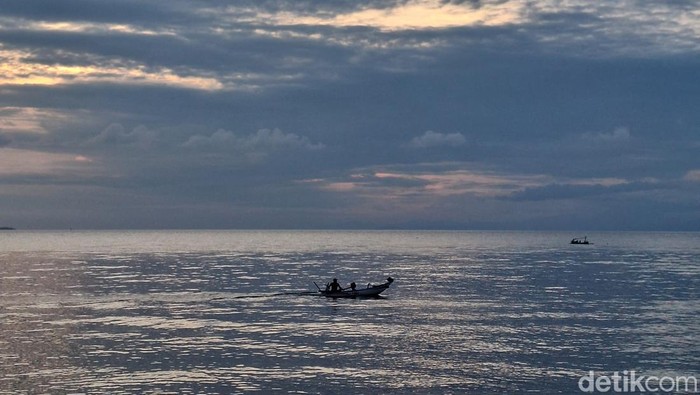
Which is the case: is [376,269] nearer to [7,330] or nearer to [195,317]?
[195,317]

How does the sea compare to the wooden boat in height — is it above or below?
below

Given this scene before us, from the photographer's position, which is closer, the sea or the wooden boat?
the sea

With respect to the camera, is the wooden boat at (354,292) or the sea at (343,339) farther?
the wooden boat at (354,292)

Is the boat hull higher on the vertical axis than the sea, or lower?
higher

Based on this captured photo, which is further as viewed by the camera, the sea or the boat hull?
the boat hull

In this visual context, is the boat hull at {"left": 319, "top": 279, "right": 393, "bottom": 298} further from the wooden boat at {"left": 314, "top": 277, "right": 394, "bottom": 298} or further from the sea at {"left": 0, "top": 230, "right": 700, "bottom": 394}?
the sea at {"left": 0, "top": 230, "right": 700, "bottom": 394}

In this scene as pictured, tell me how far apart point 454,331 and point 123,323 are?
24.9 metres

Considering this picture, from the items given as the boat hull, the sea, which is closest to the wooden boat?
the boat hull

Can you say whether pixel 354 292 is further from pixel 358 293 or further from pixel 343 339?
pixel 343 339

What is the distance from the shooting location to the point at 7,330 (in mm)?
52031

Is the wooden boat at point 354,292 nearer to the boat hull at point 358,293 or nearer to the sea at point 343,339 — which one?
the boat hull at point 358,293

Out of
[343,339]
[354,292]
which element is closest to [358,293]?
[354,292]

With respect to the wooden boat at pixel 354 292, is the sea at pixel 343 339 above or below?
below

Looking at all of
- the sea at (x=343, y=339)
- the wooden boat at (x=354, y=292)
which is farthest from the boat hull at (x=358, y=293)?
the sea at (x=343, y=339)
